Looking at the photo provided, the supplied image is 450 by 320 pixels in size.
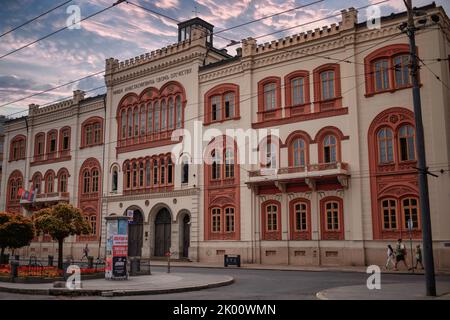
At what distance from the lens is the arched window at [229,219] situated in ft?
128

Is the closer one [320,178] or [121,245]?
[121,245]

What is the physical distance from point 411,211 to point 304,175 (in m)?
7.12

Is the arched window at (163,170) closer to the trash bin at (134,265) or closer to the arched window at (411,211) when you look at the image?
the trash bin at (134,265)

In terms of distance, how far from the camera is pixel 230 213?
39281 mm

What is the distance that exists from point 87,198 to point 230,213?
18.1m

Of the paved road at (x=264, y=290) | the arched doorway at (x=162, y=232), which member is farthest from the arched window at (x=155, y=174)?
the paved road at (x=264, y=290)

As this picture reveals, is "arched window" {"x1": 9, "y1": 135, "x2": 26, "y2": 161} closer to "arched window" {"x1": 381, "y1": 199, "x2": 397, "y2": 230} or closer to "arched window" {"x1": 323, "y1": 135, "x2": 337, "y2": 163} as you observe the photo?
"arched window" {"x1": 323, "y1": 135, "x2": 337, "y2": 163}

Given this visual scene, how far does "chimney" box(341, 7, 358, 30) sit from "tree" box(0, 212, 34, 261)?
23.4 meters

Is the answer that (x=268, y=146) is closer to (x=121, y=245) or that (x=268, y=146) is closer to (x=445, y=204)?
(x=445, y=204)

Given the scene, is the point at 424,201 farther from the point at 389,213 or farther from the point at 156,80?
the point at 156,80

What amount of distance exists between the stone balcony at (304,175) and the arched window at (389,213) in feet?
8.98

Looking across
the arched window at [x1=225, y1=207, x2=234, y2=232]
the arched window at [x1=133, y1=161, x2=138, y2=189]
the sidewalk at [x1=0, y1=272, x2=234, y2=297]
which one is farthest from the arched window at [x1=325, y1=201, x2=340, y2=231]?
the arched window at [x1=133, y1=161, x2=138, y2=189]

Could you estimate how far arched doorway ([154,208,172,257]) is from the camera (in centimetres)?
4362

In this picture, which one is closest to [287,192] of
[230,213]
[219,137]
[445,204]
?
[230,213]
